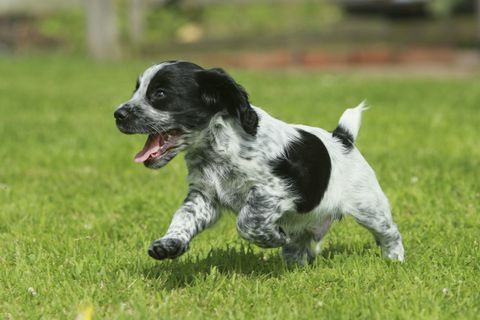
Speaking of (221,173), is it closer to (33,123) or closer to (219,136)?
(219,136)

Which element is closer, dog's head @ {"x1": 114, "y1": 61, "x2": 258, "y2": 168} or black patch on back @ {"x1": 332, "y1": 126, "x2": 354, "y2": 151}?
dog's head @ {"x1": 114, "y1": 61, "x2": 258, "y2": 168}

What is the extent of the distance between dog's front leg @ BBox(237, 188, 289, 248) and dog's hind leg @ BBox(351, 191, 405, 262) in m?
0.56

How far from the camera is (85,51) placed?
806 inches

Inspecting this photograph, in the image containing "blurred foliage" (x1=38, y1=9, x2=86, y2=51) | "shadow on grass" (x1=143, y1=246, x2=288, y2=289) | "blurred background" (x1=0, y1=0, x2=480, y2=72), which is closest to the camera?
"shadow on grass" (x1=143, y1=246, x2=288, y2=289)

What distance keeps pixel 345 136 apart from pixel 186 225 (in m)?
1.11

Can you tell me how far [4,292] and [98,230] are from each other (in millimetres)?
1319

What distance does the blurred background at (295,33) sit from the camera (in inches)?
619

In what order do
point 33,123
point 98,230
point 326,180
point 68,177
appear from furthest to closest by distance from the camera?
1. point 33,123
2. point 68,177
3. point 98,230
4. point 326,180

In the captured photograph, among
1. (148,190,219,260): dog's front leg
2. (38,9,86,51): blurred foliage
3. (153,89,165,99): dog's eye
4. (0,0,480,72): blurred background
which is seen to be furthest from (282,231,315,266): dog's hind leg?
(38,9,86,51): blurred foliage

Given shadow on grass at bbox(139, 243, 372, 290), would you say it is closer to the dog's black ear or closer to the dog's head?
the dog's head

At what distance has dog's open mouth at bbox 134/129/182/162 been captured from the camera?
3.78 m

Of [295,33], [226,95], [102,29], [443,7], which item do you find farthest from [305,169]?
[102,29]

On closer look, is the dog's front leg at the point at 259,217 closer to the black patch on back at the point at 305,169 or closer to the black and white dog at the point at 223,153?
the black and white dog at the point at 223,153

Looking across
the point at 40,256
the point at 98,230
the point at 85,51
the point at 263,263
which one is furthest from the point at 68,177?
the point at 85,51
